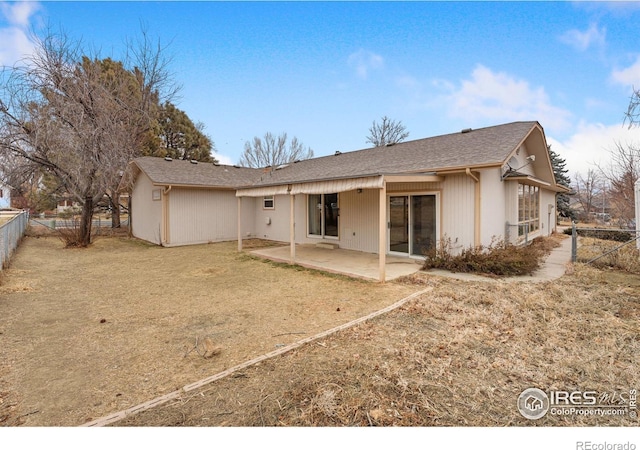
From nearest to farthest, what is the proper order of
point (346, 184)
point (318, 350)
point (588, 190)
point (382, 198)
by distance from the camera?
point (318, 350), point (382, 198), point (346, 184), point (588, 190)

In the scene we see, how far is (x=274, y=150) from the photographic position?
3381 cm

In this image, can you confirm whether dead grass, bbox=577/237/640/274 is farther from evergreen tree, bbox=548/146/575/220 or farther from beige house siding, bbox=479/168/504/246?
evergreen tree, bbox=548/146/575/220

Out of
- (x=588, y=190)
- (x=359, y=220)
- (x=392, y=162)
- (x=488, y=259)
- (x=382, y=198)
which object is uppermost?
(x=588, y=190)

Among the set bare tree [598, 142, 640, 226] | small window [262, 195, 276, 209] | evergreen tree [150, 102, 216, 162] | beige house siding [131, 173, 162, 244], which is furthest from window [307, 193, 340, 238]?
evergreen tree [150, 102, 216, 162]

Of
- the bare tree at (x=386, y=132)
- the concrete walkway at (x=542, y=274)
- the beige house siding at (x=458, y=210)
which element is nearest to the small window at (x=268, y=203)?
the beige house siding at (x=458, y=210)

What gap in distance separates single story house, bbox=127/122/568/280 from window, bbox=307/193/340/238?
0.13 feet

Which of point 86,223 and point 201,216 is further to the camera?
point 201,216

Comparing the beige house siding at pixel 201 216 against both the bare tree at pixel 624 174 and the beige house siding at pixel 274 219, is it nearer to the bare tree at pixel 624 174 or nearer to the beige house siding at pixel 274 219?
the beige house siding at pixel 274 219

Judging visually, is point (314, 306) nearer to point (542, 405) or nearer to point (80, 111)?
point (542, 405)

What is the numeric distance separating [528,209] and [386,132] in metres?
22.9

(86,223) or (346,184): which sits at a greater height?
(346,184)

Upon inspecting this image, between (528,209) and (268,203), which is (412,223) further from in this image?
(268,203)

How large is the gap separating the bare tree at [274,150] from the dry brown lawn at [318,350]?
28460mm

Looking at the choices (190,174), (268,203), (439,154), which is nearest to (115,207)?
(190,174)
